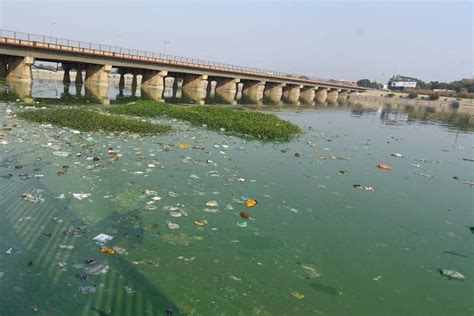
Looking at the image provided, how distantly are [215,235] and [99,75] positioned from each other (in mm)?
36479

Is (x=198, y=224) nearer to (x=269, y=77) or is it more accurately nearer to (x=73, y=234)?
(x=73, y=234)

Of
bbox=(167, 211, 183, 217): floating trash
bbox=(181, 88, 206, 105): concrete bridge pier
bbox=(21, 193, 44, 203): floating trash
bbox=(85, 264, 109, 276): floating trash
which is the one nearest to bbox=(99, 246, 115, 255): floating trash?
bbox=(85, 264, 109, 276): floating trash

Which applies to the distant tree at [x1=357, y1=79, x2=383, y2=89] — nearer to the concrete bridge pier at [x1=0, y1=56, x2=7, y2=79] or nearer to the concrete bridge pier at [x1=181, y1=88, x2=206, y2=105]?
the concrete bridge pier at [x1=181, y1=88, x2=206, y2=105]

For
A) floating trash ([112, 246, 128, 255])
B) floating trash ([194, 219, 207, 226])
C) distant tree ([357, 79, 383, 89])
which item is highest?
distant tree ([357, 79, 383, 89])

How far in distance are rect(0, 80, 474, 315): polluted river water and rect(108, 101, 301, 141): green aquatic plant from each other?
4119 mm

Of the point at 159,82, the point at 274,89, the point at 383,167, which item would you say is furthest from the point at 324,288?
the point at 274,89

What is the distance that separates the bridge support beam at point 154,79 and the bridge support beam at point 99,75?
25.0 feet

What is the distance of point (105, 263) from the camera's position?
3.96m

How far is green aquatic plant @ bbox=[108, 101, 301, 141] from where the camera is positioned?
13562 millimetres

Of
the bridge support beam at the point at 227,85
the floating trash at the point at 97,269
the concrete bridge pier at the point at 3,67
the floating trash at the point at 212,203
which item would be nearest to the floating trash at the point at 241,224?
the floating trash at the point at 212,203

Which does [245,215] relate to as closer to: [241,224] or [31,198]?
[241,224]

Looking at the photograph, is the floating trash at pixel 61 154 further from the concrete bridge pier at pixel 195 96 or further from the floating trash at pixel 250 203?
the concrete bridge pier at pixel 195 96

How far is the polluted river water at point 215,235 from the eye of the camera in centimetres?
363

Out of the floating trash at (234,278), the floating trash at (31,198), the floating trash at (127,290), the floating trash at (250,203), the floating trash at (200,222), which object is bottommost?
the floating trash at (127,290)
